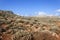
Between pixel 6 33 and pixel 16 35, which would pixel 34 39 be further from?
pixel 6 33

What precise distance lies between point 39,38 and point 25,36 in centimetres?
111

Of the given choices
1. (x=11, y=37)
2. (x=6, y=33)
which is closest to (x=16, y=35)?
(x=11, y=37)

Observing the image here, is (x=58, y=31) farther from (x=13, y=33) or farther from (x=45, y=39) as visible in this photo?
(x=13, y=33)

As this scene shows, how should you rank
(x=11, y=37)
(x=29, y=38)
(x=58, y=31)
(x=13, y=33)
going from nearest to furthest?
(x=29, y=38) → (x=11, y=37) → (x=13, y=33) → (x=58, y=31)

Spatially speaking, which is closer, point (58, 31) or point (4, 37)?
point (4, 37)

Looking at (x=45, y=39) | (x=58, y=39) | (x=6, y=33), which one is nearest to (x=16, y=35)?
(x=6, y=33)

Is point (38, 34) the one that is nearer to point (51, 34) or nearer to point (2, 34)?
point (51, 34)

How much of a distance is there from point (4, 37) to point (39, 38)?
9.72 ft

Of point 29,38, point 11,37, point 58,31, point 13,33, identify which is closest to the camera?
point 29,38

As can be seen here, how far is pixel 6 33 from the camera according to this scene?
13188mm

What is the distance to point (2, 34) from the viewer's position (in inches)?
511

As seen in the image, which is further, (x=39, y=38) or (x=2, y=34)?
(x=2, y=34)

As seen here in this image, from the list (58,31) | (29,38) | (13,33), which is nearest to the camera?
(29,38)

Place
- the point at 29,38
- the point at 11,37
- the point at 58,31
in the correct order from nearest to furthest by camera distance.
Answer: the point at 29,38 → the point at 11,37 → the point at 58,31
